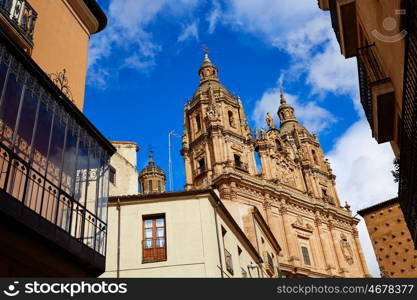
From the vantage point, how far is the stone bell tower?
3706 centimetres

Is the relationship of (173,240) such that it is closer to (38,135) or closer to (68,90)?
(68,90)

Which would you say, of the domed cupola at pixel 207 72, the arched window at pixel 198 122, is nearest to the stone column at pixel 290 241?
the arched window at pixel 198 122

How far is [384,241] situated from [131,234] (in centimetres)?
1240

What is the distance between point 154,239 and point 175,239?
71 cm

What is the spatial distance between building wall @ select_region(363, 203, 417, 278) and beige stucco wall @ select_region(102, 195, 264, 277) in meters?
8.20

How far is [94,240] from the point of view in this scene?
801 cm

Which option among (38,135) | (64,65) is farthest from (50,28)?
(38,135)

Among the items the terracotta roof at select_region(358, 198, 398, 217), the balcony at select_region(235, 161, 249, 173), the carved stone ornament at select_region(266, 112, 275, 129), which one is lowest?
the terracotta roof at select_region(358, 198, 398, 217)

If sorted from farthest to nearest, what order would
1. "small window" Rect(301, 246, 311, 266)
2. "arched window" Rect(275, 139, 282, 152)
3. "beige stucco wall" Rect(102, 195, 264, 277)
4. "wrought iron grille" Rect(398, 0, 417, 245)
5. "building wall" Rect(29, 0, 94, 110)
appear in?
"arched window" Rect(275, 139, 282, 152)
"small window" Rect(301, 246, 311, 266)
"beige stucco wall" Rect(102, 195, 264, 277)
"building wall" Rect(29, 0, 94, 110)
"wrought iron grille" Rect(398, 0, 417, 245)

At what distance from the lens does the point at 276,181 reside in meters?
38.9

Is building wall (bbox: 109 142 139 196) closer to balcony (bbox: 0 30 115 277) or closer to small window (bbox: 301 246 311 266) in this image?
balcony (bbox: 0 30 115 277)

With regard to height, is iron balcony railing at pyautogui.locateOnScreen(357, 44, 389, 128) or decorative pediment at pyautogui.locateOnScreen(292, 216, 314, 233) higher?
decorative pediment at pyautogui.locateOnScreen(292, 216, 314, 233)

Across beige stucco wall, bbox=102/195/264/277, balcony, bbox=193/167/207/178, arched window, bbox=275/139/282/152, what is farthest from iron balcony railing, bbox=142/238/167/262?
arched window, bbox=275/139/282/152

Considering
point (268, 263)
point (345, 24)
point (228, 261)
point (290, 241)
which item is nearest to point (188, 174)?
point (290, 241)
